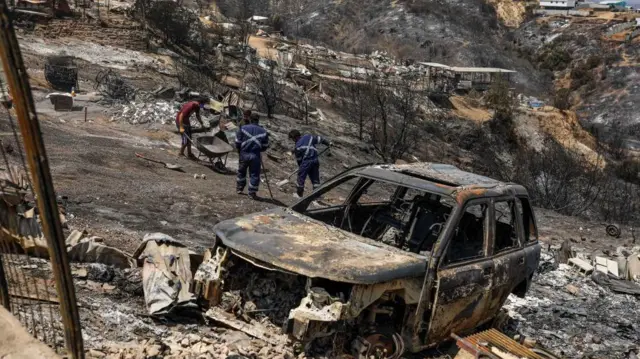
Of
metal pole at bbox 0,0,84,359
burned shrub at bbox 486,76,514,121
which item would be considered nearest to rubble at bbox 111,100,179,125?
metal pole at bbox 0,0,84,359

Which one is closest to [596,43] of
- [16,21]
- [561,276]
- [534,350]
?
[16,21]

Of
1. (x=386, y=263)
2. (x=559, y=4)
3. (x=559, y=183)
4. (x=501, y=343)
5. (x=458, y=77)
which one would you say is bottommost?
(x=559, y=183)

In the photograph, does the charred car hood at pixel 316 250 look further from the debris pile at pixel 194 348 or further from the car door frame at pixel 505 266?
the car door frame at pixel 505 266

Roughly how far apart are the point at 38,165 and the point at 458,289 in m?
3.27

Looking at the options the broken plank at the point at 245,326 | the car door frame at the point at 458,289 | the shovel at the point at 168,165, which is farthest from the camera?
the shovel at the point at 168,165

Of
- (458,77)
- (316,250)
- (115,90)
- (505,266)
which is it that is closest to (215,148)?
(115,90)

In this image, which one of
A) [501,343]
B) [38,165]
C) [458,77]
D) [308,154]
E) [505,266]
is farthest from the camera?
[458,77]

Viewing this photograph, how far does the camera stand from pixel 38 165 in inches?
104

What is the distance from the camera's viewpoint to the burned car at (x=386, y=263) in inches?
162

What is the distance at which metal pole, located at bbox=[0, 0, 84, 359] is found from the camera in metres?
2.52

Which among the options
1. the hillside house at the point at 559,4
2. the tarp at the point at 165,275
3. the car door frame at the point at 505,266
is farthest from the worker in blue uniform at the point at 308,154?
the hillside house at the point at 559,4

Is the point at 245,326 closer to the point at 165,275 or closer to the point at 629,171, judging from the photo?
the point at 165,275

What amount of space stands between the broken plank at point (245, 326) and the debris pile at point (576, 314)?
342cm

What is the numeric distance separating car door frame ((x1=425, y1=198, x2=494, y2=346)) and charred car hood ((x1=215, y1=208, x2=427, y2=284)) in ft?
0.82
